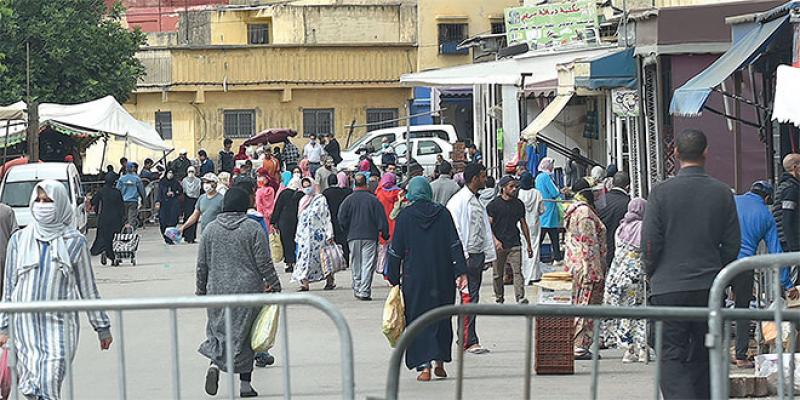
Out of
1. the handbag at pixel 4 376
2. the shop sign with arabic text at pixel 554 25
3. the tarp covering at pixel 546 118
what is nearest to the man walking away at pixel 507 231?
the tarp covering at pixel 546 118

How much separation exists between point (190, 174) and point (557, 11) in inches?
488

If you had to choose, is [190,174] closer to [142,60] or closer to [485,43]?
[485,43]

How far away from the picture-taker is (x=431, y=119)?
5238cm

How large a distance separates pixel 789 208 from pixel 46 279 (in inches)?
255

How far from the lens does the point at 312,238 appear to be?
20.5 m

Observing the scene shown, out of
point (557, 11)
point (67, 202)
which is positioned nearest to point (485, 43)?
point (557, 11)

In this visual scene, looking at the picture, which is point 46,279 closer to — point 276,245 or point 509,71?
point 276,245

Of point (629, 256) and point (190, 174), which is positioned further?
point (190, 174)

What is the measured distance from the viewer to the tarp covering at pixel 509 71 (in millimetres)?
24295

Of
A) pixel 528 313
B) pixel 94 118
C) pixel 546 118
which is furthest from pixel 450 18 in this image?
pixel 528 313

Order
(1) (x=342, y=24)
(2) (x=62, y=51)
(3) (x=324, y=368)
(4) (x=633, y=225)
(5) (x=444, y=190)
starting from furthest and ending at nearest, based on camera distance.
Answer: (1) (x=342, y=24) → (2) (x=62, y=51) → (5) (x=444, y=190) → (3) (x=324, y=368) → (4) (x=633, y=225)

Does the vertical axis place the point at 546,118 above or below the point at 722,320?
above

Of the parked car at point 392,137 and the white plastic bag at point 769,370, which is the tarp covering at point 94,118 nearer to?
the parked car at point 392,137

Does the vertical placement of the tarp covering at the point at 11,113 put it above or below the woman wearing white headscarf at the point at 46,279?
above
